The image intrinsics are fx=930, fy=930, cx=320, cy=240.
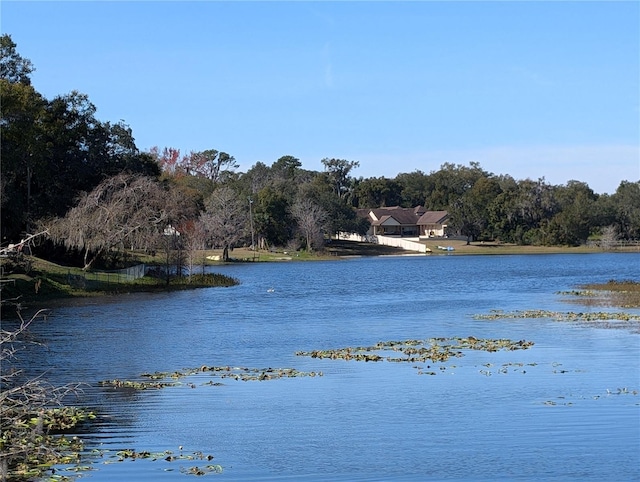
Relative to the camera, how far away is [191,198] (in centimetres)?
8550

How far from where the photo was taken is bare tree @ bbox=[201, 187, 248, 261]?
107938 millimetres

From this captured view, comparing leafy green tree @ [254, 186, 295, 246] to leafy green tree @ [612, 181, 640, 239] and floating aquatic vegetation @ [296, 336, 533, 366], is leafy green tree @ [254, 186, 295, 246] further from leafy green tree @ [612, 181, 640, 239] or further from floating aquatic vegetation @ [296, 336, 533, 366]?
floating aquatic vegetation @ [296, 336, 533, 366]

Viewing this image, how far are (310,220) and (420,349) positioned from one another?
97.7m

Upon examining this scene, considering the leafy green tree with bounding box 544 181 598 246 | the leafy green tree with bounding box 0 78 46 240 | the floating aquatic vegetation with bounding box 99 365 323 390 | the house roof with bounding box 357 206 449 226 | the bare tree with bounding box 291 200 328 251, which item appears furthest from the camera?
the house roof with bounding box 357 206 449 226

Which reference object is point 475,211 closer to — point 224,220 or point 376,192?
point 376,192

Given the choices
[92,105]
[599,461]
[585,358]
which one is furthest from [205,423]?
[92,105]

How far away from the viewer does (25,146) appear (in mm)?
59469

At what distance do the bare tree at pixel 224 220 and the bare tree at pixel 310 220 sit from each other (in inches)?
344

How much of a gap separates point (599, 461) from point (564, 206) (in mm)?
134109

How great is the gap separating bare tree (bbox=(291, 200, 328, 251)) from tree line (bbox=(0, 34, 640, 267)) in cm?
19

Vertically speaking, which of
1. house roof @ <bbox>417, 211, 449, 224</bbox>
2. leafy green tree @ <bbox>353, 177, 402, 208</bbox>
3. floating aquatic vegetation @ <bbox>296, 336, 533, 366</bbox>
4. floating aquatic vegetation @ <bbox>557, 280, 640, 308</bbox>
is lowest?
floating aquatic vegetation @ <bbox>296, 336, 533, 366</bbox>

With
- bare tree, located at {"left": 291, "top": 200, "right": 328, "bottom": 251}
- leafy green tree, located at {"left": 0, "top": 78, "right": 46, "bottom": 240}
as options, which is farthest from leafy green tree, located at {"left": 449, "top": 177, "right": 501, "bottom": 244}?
leafy green tree, located at {"left": 0, "top": 78, "right": 46, "bottom": 240}

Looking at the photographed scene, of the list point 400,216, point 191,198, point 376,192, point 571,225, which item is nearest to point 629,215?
point 571,225

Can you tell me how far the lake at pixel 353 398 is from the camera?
15422 millimetres
